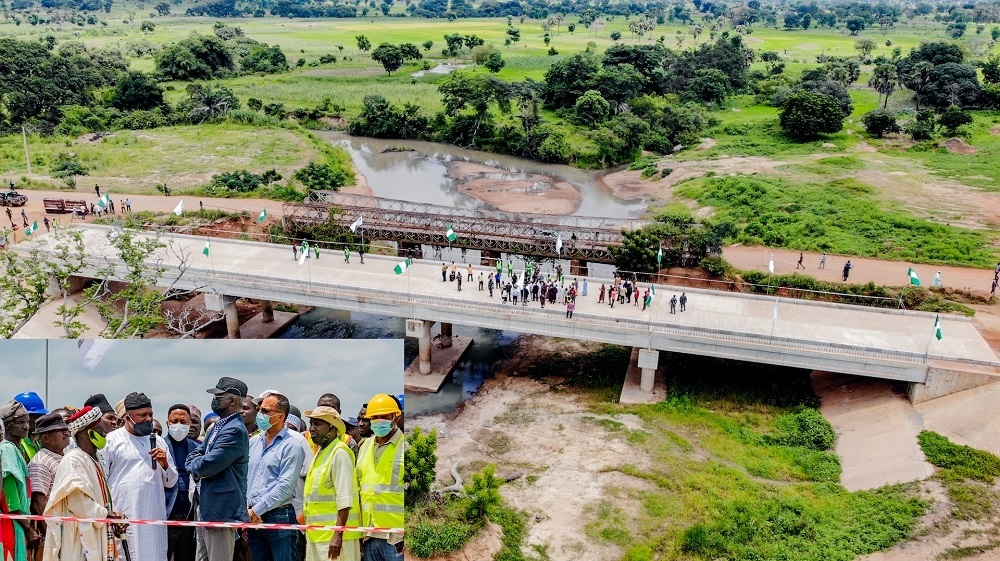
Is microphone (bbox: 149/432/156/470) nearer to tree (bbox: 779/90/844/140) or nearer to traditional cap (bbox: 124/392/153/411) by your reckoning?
traditional cap (bbox: 124/392/153/411)

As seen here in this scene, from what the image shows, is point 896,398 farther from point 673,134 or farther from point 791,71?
point 791,71

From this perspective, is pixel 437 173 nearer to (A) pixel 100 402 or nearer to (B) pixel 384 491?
(A) pixel 100 402

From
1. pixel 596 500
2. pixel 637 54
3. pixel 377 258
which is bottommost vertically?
pixel 596 500

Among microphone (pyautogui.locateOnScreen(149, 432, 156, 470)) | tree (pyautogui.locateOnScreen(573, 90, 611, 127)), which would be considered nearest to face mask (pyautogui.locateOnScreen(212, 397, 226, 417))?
microphone (pyautogui.locateOnScreen(149, 432, 156, 470))

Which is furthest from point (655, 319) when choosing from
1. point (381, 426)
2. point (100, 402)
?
point (100, 402)

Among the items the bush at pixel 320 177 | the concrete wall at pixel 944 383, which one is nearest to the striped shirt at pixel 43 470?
the concrete wall at pixel 944 383

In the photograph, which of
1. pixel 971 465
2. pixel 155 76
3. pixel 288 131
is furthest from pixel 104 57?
pixel 971 465

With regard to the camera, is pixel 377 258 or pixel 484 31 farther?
pixel 484 31

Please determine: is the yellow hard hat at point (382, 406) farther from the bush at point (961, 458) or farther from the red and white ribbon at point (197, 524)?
the bush at point (961, 458)
